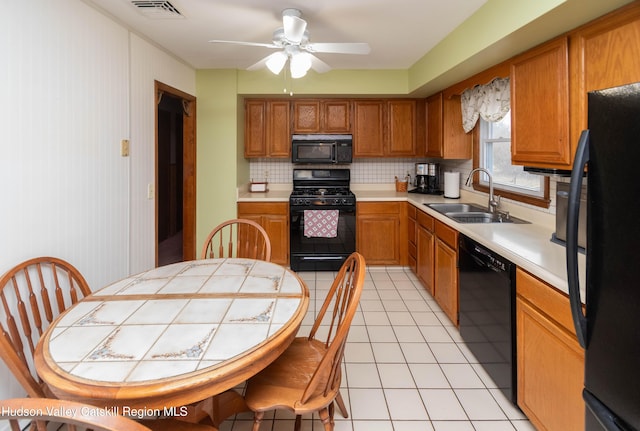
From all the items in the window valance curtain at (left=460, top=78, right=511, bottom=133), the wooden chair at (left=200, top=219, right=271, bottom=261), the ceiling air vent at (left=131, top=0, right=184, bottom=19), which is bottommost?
the wooden chair at (left=200, top=219, right=271, bottom=261)

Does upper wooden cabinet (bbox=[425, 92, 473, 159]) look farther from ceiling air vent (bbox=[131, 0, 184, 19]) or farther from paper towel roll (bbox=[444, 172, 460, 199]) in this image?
ceiling air vent (bbox=[131, 0, 184, 19])

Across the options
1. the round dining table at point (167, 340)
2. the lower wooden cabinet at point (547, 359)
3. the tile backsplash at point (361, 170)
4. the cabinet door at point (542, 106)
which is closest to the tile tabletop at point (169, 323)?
the round dining table at point (167, 340)

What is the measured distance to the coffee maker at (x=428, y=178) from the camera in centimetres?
439

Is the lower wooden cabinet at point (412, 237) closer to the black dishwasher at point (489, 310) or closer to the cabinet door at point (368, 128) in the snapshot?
the cabinet door at point (368, 128)

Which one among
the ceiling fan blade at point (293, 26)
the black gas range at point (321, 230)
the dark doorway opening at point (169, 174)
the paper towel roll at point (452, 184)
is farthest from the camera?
the dark doorway opening at point (169, 174)

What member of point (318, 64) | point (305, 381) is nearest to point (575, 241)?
point (305, 381)

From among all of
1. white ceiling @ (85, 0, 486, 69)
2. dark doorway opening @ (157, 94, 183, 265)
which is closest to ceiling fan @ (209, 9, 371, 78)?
white ceiling @ (85, 0, 486, 69)

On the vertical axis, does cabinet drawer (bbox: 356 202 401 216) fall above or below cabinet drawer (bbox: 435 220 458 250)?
above

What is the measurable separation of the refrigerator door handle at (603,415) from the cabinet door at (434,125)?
3144mm

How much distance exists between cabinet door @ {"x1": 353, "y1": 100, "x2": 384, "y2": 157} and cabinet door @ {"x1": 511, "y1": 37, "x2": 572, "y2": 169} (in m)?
2.12

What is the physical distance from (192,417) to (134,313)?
0.48 m

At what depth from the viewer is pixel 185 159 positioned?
4082 millimetres

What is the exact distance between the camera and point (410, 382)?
213cm

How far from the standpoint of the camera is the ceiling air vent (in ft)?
7.56
